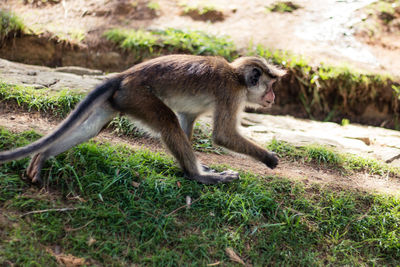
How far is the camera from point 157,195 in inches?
150

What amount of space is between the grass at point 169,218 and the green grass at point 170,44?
12.1 ft

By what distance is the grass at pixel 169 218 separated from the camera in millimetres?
3287

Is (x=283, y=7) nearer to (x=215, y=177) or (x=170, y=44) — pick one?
(x=170, y=44)

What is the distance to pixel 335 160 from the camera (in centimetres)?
511

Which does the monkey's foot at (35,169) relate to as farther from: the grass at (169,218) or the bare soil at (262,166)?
the bare soil at (262,166)

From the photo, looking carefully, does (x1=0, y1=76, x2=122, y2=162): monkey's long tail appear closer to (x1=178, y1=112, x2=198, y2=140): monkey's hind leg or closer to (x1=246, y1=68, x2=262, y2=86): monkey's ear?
(x1=178, y1=112, x2=198, y2=140): monkey's hind leg

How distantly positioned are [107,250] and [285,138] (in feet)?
10.4

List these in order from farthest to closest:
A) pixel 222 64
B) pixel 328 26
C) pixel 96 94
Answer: pixel 328 26, pixel 222 64, pixel 96 94

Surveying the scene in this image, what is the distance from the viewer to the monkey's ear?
4414 mm

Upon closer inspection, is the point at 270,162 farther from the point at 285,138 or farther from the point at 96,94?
the point at 96,94

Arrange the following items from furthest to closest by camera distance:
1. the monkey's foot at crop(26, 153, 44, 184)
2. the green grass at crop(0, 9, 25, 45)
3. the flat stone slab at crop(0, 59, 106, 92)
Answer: the green grass at crop(0, 9, 25, 45) < the flat stone slab at crop(0, 59, 106, 92) < the monkey's foot at crop(26, 153, 44, 184)

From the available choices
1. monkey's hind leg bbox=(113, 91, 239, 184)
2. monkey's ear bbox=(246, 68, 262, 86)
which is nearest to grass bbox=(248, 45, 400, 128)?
monkey's ear bbox=(246, 68, 262, 86)

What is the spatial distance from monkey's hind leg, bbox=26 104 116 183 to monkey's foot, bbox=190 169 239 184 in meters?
1.09

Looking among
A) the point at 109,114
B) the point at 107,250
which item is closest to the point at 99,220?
the point at 107,250
